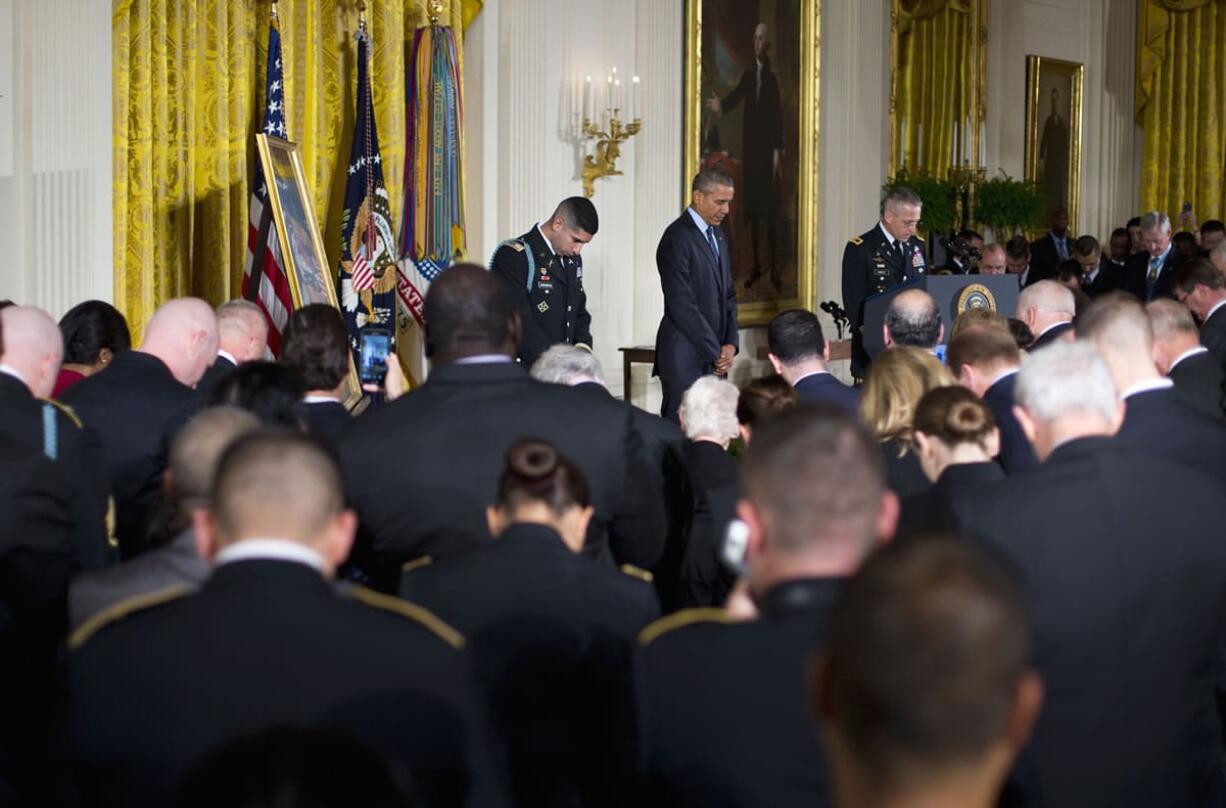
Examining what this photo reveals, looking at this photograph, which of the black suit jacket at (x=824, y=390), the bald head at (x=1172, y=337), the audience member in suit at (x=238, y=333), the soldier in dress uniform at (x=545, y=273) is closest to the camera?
the black suit jacket at (x=824, y=390)

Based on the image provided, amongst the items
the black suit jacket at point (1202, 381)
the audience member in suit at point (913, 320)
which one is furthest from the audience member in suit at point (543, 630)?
the black suit jacket at point (1202, 381)

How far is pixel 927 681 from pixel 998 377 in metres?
3.60

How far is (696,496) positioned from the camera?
480cm

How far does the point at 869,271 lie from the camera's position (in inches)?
364

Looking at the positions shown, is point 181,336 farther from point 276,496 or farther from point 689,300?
point 689,300

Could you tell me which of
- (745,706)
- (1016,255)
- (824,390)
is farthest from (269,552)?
(1016,255)

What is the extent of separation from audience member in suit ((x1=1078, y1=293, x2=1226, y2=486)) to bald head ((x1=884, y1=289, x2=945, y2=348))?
1.42 meters

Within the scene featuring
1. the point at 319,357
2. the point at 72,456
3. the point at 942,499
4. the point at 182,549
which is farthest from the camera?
the point at 319,357

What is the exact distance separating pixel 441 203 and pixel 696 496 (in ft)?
15.2

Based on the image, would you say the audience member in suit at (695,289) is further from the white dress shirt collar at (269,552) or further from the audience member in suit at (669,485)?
the white dress shirt collar at (269,552)

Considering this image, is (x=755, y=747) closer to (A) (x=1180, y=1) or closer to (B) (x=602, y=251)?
(B) (x=602, y=251)

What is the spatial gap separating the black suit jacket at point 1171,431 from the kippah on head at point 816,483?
7.66 ft

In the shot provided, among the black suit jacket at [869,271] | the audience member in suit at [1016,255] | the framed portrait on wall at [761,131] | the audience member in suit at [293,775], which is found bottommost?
the audience member in suit at [293,775]

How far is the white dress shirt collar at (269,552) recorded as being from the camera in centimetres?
226
